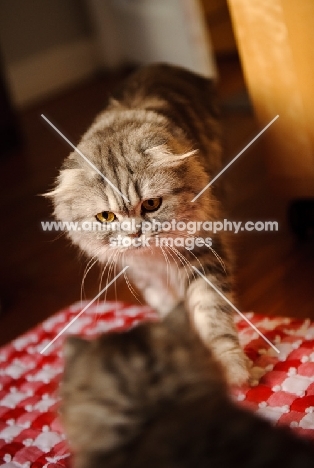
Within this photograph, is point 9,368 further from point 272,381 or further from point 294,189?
point 294,189

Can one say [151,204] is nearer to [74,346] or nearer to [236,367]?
[236,367]

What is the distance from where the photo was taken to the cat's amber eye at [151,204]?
1366 millimetres

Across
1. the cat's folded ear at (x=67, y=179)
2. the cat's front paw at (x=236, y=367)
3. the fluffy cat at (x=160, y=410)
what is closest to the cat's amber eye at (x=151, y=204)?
the cat's folded ear at (x=67, y=179)

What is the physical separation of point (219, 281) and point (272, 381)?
262 millimetres

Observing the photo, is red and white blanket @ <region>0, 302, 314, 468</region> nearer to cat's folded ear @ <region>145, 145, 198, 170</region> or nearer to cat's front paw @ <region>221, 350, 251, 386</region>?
cat's front paw @ <region>221, 350, 251, 386</region>

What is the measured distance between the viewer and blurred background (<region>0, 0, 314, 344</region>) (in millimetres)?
1595

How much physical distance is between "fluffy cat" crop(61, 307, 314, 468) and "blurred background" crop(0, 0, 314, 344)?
764 mm

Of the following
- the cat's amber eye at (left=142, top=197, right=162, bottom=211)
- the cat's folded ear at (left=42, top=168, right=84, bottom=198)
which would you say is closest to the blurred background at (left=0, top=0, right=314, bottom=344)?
the cat's folded ear at (left=42, top=168, right=84, bottom=198)

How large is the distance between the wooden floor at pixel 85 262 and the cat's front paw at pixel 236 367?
284 mm

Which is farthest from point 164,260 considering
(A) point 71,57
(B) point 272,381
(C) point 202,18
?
(A) point 71,57

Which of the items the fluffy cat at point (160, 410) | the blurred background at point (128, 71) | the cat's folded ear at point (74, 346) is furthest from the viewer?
the blurred background at point (128, 71)

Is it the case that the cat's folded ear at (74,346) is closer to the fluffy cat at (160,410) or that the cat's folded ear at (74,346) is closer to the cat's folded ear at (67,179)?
the fluffy cat at (160,410)

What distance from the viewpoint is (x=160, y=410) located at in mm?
794

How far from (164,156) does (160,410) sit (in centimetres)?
67
